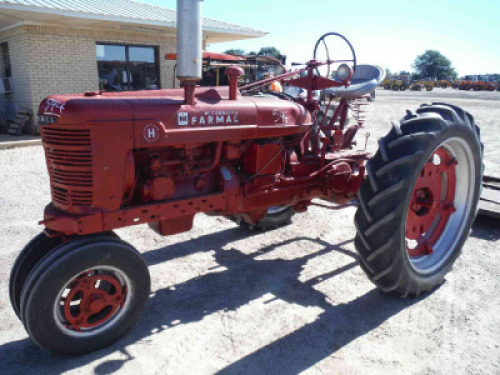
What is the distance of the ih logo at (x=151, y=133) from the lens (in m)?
2.41

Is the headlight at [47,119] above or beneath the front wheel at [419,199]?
above

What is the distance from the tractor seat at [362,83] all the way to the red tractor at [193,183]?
26.4 inches

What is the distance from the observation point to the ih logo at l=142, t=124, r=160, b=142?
7.89 ft

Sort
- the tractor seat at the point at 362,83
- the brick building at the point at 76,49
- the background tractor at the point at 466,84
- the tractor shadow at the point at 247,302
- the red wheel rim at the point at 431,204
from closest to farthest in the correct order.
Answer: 1. the tractor shadow at the point at 247,302
2. the red wheel rim at the point at 431,204
3. the tractor seat at the point at 362,83
4. the brick building at the point at 76,49
5. the background tractor at the point at 466,84

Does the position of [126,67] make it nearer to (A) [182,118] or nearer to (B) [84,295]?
(A) [182,118]

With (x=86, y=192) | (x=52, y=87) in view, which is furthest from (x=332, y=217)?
(x=52, y=87)

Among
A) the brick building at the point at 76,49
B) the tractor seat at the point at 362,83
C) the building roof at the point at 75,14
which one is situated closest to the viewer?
the tractor seat at the point at 362,83

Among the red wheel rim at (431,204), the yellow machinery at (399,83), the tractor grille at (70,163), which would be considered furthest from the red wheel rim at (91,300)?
the yellow machinery at (399,83)

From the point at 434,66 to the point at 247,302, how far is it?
88.9 m

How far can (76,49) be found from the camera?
35.3 feet

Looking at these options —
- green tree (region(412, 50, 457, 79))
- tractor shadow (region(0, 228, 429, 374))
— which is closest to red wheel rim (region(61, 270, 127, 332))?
tractor shadow (region(0, 228, 429, 374))

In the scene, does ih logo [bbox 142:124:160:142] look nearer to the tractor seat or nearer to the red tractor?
the red tractor

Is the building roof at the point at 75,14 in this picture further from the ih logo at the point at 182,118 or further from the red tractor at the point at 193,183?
the ih logo at the point at 182,118

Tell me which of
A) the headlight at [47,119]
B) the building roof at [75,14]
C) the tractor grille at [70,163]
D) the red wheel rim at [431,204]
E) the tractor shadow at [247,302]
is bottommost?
the tractor shadow at [247,302]
